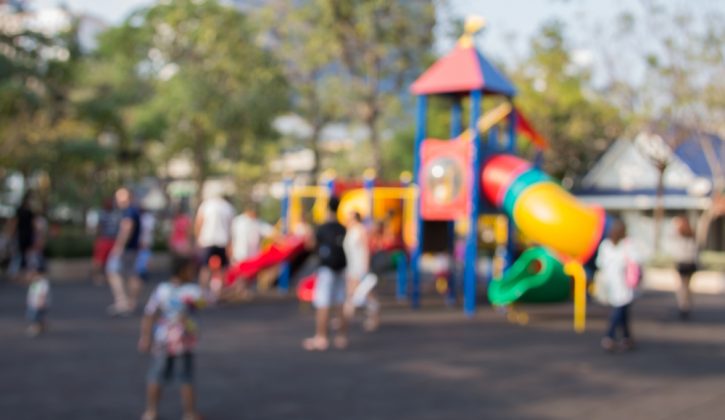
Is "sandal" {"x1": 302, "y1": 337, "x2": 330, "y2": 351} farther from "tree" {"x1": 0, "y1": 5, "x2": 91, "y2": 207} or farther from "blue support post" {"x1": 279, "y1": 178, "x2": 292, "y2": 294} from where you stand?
"tree" {"x1": 0, "y1": 5, "x2": 91, "y2": 207}

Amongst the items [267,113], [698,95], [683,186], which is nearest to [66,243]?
[267,113]

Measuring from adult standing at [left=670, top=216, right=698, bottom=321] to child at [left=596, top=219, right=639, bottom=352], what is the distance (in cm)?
410

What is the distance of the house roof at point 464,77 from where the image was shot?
13656 millimetres

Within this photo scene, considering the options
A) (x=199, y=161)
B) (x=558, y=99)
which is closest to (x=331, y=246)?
(x=199, y=161)

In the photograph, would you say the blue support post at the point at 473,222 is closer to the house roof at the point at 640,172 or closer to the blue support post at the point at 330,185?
the blue support post at the point at 330,185

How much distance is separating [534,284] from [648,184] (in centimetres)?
2369

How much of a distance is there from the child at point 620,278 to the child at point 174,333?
5624 mm

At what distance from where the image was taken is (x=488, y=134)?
17.3 m

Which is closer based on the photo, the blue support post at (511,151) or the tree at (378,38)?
the blue support post at (511,151)

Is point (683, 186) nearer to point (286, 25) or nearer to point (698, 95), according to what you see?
point (698, 95)

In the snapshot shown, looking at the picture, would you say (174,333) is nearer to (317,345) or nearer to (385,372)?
(385,372)

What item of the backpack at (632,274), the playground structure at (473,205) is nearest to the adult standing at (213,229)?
the playground structure at (473,205)

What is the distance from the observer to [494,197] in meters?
13.2

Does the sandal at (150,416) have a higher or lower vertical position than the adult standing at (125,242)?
lower
